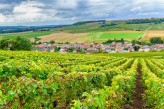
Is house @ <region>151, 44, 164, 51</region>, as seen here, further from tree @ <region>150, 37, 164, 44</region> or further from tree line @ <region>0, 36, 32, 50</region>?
tree line @ <region>0, 36, 32, 50</region>

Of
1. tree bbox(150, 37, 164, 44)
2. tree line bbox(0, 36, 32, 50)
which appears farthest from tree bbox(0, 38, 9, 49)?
tree bbox(150, 37, 164, 44)

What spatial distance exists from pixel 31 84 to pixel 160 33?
19154cm

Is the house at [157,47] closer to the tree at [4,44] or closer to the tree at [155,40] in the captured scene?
the tree at [155,40]

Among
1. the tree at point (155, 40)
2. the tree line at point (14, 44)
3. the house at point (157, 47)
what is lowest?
the house at point (157, 47)

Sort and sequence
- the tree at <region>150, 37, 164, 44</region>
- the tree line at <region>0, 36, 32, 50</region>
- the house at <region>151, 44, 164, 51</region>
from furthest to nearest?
the tree at <region>150, 37, 164, 44</region>, the house at <region>151, 44, 164, 51</region>, the tree line at <region>0, 36, 32, 50</region>

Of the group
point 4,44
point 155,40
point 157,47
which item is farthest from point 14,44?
point 155,40

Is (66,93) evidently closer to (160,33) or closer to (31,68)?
(31,68)

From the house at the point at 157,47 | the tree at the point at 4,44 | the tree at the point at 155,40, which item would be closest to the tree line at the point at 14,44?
the tree at the point at 4,44

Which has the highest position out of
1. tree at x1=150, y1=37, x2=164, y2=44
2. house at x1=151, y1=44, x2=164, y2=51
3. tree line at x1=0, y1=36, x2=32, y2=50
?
tree line at x1=0, y1=36, x2=32, y2=50

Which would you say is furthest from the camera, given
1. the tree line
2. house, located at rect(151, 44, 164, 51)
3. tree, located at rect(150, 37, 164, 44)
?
tree, located at rect(150, 37, 164, 44)

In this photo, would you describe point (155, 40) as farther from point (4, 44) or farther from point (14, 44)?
point (4, 44)

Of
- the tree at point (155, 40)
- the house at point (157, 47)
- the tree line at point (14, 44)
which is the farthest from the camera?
the tree at point (155, 40)

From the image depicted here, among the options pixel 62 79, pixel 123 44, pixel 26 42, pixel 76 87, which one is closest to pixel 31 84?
pixel 62 79

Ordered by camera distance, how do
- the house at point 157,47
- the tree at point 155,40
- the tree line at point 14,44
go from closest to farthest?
the tree line at point 14,44 → the house at point 157,47 → the tree at point 155,40
